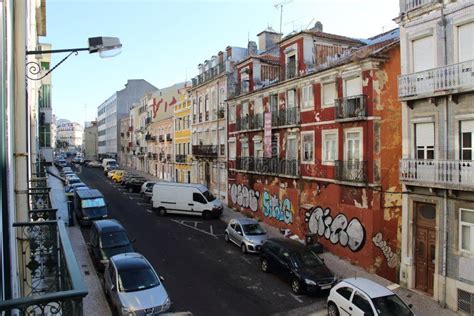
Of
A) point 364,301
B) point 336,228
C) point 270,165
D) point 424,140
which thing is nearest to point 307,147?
point 270,165

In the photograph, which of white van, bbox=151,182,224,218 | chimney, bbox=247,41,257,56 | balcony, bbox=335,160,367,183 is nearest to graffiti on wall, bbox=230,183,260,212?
white van, bbox=151,182,224,218

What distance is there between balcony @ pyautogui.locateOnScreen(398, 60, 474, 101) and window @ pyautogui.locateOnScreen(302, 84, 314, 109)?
719 centimetres

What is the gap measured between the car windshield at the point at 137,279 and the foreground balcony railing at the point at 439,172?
10913 mm

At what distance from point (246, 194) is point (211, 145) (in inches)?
339

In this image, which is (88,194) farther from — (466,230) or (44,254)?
(44,254)

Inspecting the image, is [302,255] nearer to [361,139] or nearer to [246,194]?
[361,139]

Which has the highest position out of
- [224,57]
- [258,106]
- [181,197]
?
[224,57]

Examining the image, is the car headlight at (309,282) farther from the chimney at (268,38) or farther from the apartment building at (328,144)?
the chimney at (268,38)

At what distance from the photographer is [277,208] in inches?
1104

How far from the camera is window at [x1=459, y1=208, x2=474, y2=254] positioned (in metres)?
15.2

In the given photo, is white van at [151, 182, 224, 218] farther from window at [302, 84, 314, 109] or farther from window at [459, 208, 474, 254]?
window at [459, 208, 474, 254]

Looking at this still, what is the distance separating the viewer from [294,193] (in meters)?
26.0

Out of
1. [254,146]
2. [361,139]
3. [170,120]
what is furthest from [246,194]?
[170,120]

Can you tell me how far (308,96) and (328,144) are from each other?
3503 mm
